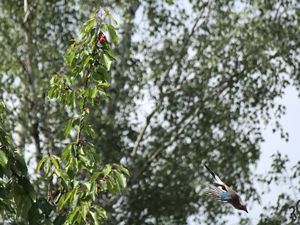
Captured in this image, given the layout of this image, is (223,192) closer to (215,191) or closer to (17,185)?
(215,191)

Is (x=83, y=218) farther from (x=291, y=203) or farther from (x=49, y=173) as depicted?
(x=291, y=203)

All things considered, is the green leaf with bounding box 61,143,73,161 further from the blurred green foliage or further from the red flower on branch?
the blurred green foliage

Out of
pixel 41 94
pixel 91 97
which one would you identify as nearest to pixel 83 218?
pixel 91 97

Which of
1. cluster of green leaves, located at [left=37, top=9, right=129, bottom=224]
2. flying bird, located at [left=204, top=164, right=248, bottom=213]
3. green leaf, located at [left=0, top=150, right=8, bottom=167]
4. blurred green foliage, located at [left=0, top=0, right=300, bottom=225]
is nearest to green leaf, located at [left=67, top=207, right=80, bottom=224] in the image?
cluster of green leaves, located at [left=37, top=9, right=129, bottom=224]

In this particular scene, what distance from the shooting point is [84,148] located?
6.64m

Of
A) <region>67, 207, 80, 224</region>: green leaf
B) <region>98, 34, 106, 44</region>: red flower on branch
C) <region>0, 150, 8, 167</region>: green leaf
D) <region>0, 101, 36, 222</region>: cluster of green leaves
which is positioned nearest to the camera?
<region>0, 150, 8, 167</region>: green leaf

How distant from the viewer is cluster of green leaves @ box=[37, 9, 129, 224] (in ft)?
20.2

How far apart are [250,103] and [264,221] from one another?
6452 millimetres

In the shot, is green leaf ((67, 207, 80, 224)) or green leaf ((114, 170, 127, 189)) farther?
green leaf ((114, 170, 127, 189))

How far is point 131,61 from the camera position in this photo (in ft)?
63.1

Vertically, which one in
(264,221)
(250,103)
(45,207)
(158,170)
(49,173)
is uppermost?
(250,103)

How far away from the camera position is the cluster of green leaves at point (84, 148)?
6164 millimetres

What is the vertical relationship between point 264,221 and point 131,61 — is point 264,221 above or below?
below

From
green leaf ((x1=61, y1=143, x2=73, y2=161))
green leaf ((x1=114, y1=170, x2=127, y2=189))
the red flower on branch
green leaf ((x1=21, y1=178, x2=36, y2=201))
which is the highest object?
the red flower on branch
